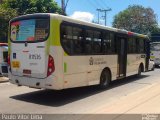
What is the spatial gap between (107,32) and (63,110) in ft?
18.4

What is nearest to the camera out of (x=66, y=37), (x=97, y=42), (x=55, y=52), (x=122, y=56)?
(x=55, y=52)

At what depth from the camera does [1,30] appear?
26.6 meters

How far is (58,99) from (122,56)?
574 centimetres

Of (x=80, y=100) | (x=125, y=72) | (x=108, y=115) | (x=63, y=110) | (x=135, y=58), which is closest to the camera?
(x=108, y=115)

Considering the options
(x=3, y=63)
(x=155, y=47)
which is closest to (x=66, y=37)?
(x=3, y=63)

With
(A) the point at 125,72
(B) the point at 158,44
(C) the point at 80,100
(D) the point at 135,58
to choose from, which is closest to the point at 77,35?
(C) the point at 80,100

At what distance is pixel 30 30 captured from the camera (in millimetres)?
10891

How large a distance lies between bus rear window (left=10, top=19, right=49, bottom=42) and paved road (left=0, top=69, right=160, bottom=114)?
208cm

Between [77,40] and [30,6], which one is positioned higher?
[30,6]

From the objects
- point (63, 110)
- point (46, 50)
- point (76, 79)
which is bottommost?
point (63, 110)

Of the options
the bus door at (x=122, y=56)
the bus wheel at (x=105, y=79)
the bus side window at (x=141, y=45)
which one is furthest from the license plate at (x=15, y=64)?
the bus side window at (x=141, y=45)

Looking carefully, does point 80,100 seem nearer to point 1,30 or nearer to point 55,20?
point 55,20

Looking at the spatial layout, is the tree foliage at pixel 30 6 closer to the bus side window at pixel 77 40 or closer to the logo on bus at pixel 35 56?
the bus side window at pixel 77 40

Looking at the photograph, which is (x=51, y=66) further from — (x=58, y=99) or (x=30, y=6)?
(x=30, y=6)
